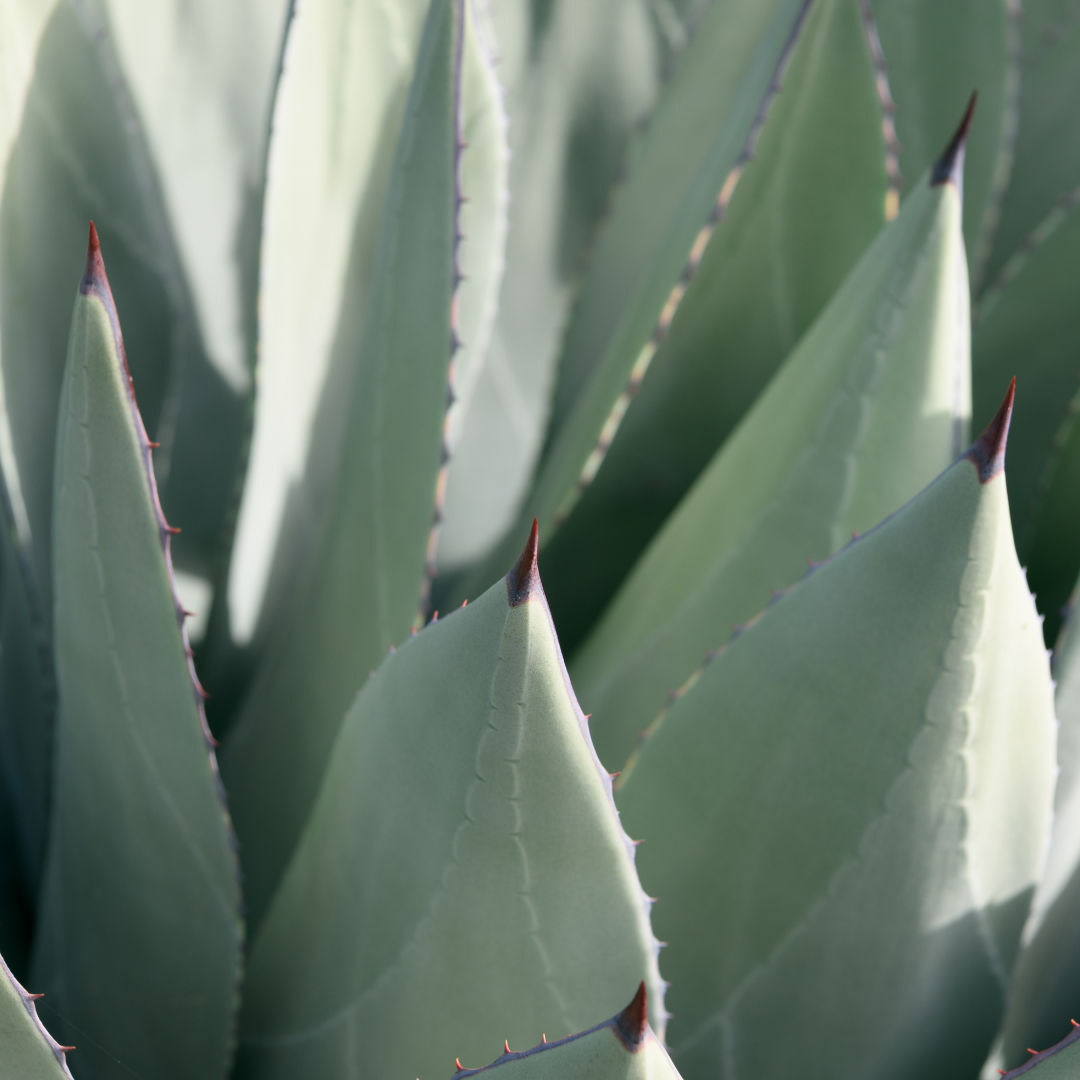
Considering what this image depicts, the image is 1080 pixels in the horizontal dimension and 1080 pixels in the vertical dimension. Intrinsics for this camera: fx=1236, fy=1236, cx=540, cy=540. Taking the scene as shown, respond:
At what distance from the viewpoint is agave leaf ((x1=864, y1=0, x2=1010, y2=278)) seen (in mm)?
691

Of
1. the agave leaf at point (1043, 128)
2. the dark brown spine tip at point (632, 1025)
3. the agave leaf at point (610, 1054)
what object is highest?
the agave leaf at point (1043, 128)

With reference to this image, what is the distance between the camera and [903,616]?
1.31 ft

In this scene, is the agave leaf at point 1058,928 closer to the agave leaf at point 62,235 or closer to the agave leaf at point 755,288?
the agave leaf at point 755,288

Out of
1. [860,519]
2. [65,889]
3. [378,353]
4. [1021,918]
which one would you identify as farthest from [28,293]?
[1021,918]

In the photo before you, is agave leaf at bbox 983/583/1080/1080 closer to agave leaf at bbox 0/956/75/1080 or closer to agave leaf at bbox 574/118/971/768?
agave leaf at bbox 574/118/971/768

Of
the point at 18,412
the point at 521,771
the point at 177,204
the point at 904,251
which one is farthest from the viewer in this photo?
the point at 177,204

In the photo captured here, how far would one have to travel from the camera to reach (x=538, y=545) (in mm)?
520

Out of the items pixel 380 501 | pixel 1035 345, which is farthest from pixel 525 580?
pixel 1035 345

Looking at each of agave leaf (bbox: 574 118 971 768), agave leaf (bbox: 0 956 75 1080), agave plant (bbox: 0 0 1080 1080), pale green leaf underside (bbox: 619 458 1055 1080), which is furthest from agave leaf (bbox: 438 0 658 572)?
agave leaf (bbox: 0 956 75 1080)

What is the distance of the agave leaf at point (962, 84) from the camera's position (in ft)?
2.27

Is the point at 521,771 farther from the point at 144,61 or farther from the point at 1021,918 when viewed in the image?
the point at 144,61

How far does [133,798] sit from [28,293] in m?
0.25

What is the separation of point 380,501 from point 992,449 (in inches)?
11.0

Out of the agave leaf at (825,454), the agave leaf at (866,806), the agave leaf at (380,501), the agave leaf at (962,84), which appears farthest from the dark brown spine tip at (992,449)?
the agave leaf at (962,84)
